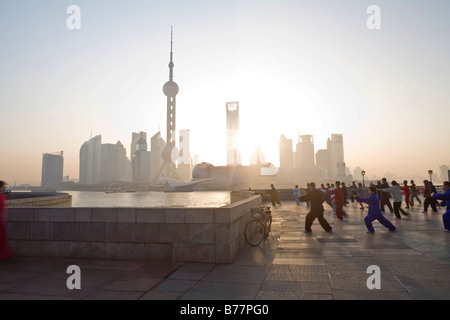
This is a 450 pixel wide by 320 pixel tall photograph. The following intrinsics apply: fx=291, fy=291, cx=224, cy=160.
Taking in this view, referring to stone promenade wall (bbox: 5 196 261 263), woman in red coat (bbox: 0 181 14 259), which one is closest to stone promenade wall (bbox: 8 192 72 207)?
stone promenade wall (bbox: 5 196 261 263)

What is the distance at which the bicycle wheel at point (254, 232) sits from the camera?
8462mm

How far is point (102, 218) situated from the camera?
721 centimetres

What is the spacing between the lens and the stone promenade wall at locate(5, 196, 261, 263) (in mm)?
6773

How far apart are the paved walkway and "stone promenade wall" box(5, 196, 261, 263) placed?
0.30m

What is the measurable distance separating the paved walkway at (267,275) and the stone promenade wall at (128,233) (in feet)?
0.99

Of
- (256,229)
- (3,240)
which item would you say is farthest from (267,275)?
(3,240)

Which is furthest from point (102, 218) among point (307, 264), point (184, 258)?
point (307, 264)

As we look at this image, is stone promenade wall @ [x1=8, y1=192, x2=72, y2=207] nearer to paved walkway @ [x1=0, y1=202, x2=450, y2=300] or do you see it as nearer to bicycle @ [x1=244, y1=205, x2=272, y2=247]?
paved walkway @ [x1=0, y1=202, x2=450, y2=300]

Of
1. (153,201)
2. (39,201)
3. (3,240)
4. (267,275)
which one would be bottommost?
(153,201)

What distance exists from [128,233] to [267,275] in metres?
3.52

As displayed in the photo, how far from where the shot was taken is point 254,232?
8805mm

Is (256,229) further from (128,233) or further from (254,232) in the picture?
(128,233)

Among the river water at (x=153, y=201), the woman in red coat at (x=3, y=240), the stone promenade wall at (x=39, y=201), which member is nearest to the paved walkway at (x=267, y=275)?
the woman in red coat at (x=3, y=240)
